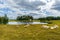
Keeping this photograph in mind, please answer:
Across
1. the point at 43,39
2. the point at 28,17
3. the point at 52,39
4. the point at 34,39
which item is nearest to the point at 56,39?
the point at 52,39

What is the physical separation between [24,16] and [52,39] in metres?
149

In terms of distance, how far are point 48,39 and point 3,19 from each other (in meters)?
90.5

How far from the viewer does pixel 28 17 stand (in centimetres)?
17000

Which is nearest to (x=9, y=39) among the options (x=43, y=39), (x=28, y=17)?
(x=43, y=39)

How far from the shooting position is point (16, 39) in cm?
2689

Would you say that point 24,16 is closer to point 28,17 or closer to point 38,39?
point 28,17

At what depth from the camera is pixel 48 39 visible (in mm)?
26547

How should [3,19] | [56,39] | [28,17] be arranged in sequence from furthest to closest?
[28,17]
[3,19]
[56,39]

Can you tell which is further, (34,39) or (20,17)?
(20,17)

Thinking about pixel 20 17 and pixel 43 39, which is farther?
pixel 20 17

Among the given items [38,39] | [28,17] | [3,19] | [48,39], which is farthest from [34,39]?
[28,17]

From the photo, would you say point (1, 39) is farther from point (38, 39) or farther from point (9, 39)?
point (38, 39)

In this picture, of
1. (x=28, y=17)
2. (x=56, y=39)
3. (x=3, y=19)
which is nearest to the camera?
(x=56, y=39)

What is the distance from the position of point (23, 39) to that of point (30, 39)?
4.57 feet
